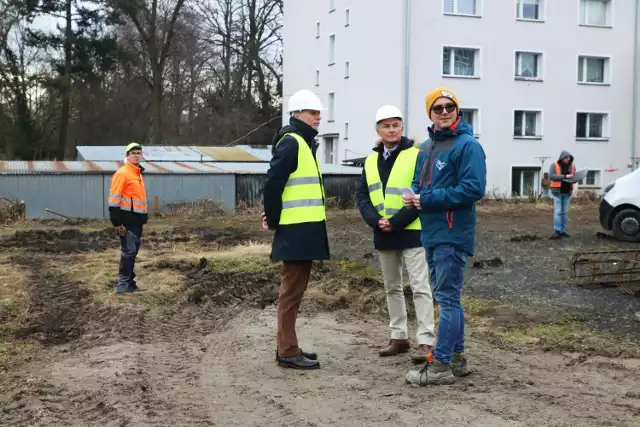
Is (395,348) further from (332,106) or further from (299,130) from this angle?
(332,106)

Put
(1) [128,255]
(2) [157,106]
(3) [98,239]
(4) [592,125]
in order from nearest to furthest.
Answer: (1) [128,255], (3) [98,239], (4) [592,125], (2) [157,106]

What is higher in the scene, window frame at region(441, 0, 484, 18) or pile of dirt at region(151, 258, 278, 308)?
window frame at region(441, 0, 484, 18)

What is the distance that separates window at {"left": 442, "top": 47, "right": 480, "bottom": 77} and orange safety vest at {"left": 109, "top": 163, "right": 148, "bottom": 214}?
24.6 metres

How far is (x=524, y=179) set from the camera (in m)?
33.3

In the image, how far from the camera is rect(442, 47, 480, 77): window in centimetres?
3201

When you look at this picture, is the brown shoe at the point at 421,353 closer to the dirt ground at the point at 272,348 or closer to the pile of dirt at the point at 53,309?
the dirt ground at the point at 272,348

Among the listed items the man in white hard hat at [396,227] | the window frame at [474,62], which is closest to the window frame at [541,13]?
the window frame at [474,62]

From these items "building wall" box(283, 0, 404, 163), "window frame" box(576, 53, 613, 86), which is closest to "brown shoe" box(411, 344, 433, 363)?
"building wall" box(283, 0, 404, 163)

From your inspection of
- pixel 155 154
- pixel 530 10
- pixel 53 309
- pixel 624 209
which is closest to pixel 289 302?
pixel 53 309

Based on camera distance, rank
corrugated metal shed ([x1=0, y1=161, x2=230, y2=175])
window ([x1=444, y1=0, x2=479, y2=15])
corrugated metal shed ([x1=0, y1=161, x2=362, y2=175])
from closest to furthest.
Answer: corrugated metal shed ([x1=0, y1=161, x2=230, y2=175]) < corrugated metal shed ([x1=0, y1=161, x2=362, y2=175]) < window ([x1=444, y1=0, x2=479, y2=15])

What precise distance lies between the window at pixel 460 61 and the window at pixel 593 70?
5349 millimetres

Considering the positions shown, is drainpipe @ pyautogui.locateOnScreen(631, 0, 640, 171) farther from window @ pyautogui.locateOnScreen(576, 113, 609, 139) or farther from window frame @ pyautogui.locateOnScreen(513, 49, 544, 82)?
window frame @ pyautogui.locateOnScreen(513, 49, 544, 82)

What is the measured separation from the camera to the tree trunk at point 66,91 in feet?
128

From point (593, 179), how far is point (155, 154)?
20.0 meters
